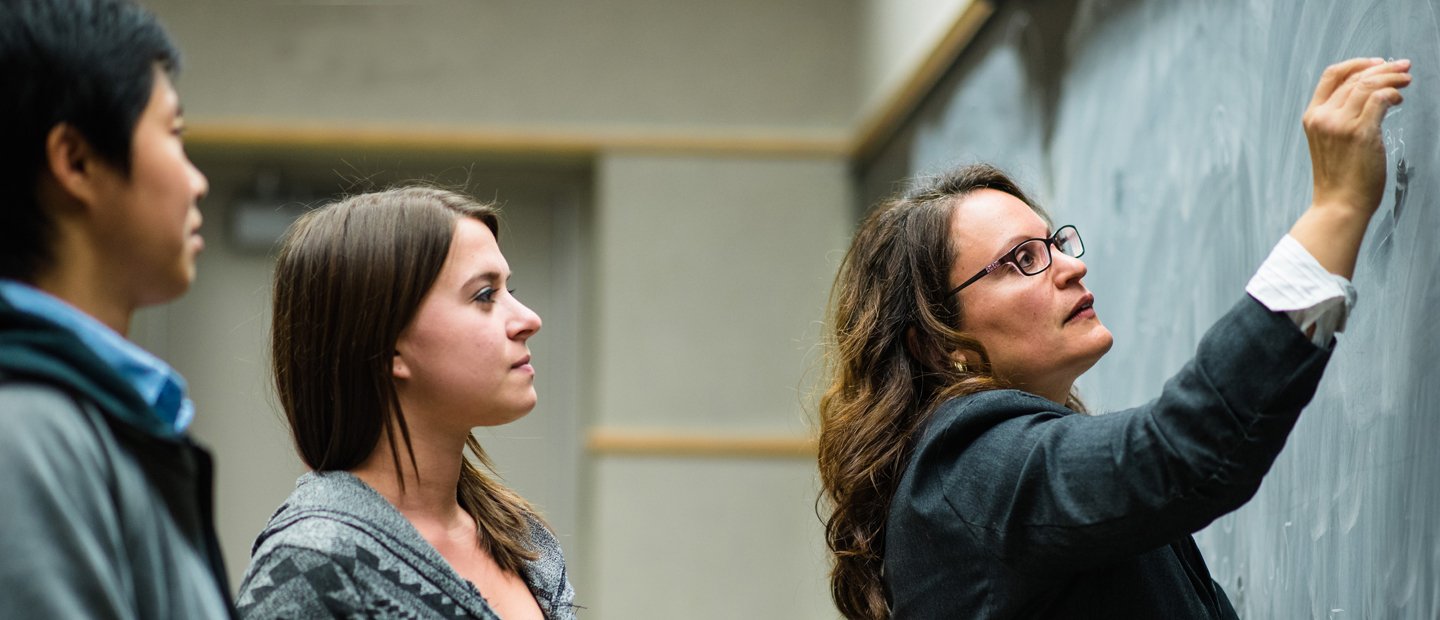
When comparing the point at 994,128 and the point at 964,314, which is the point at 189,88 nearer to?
the point at 994,128

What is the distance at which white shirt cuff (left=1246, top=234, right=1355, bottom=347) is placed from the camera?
45.6 inches

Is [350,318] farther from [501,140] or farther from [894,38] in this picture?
[501,140]

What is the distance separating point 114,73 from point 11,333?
184 millimetres

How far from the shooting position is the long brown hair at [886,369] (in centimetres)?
152

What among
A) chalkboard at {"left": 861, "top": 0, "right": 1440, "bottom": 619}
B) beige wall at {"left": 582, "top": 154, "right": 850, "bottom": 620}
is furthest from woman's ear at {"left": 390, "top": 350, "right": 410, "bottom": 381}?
beige wall at {"left": 582, "top": 154, "right": 850, "bottom": 620}

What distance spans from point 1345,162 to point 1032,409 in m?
0.33

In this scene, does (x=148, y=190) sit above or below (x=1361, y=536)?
above

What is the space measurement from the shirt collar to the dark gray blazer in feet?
2.13

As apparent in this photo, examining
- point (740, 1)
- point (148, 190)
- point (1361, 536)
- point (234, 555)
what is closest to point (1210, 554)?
point (1361, 536)

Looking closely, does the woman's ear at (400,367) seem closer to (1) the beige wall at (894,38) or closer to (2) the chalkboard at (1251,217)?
(2) the chalkboard at (1251,217)

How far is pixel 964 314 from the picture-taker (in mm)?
1545

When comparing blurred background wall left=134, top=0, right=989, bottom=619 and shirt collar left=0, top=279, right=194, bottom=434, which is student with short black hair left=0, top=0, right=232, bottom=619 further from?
blurred background wall left=134, top=0, right=989, bottom=619

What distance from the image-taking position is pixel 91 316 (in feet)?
3.36

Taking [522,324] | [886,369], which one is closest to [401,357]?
[522,324]
